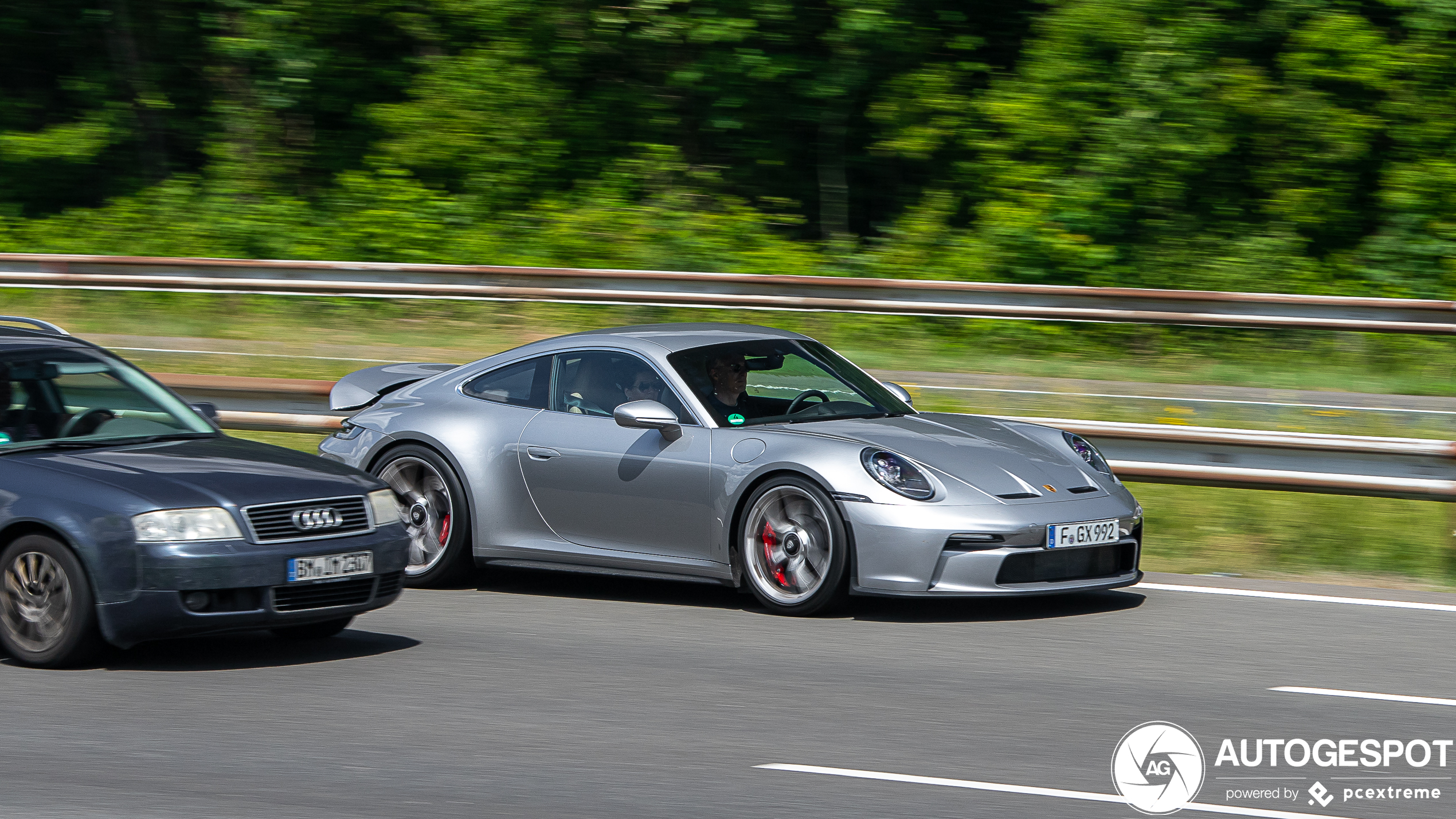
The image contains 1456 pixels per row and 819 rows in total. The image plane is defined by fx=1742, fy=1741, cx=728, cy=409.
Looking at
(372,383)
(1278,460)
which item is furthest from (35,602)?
(1278,460)

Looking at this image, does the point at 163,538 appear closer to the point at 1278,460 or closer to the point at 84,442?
the point at 84,442

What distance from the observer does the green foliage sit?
73.3ft

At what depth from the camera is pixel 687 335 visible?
870 cm

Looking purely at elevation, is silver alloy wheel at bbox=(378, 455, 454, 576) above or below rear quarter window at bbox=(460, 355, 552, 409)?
below

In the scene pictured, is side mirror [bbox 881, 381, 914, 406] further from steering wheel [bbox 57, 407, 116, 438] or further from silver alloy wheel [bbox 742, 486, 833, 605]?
steering wheel [bbox 57, 407, 116, 438]

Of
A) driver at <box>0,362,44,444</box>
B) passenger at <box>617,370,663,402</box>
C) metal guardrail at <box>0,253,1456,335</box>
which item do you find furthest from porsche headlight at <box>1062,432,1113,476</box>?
driver at <box>0,362,44,444</box>

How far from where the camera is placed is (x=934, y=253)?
22828 mm

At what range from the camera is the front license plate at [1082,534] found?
7.50 meters

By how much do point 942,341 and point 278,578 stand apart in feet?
26.0

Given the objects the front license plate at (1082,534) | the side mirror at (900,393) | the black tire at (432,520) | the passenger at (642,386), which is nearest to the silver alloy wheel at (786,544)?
the passenger at (642,386)

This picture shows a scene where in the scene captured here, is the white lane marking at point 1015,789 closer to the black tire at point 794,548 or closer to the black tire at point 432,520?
the black tire at point 794,548

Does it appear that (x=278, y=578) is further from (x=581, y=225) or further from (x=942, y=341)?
(x=581, y=225)

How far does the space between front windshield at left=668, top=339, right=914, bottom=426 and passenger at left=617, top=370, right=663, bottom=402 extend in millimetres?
125

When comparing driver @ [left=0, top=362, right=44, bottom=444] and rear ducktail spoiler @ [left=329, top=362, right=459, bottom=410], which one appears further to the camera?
rear ducktail spoiler @ [left=329, top=362, right=459, bottom=410]
